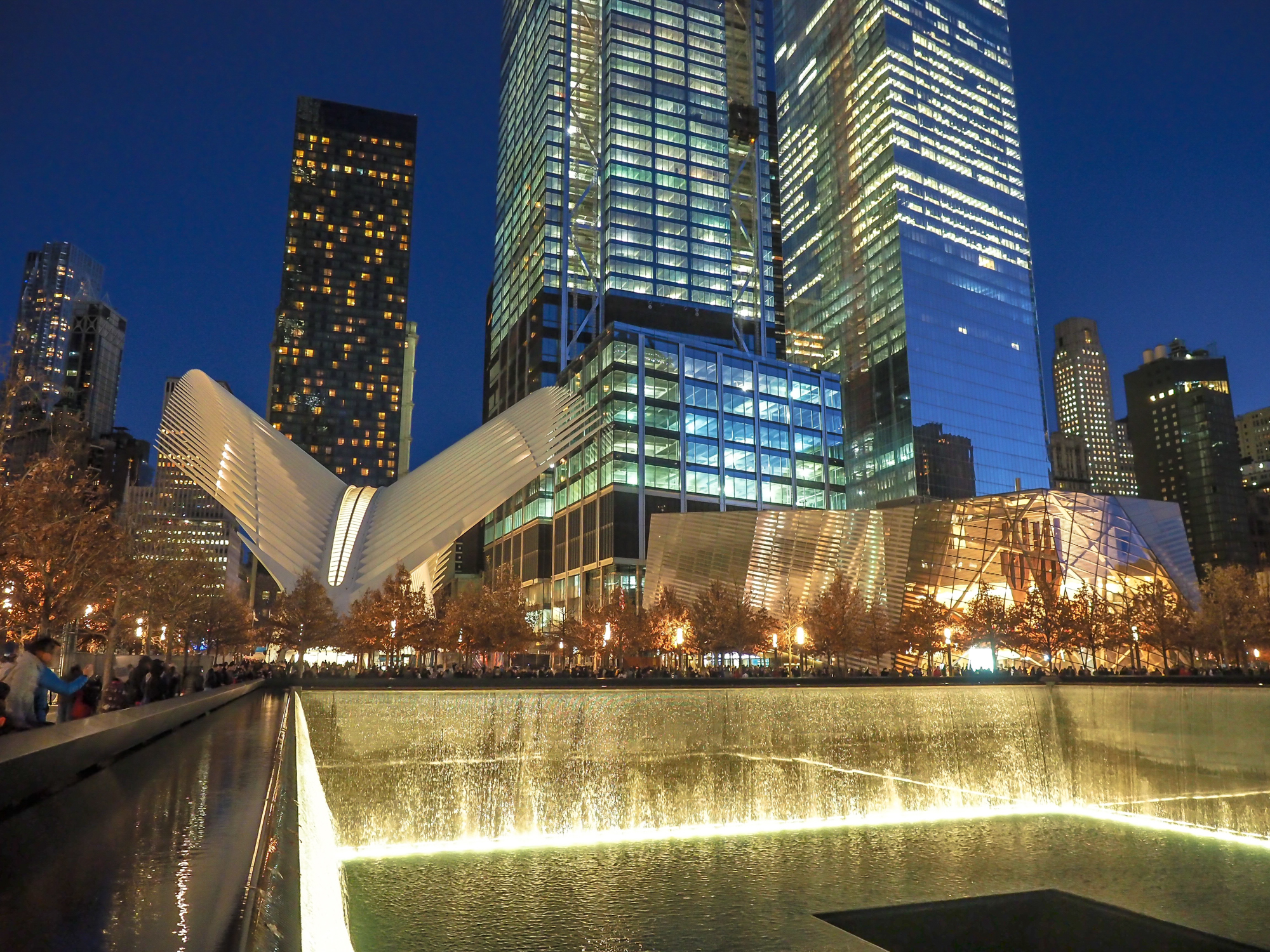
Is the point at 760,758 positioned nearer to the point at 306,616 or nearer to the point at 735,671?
the point at 735,671

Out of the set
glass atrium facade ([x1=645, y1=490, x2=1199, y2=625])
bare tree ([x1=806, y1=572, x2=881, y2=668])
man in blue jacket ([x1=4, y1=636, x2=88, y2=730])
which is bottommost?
man in blue jacket ([x1=4, y1=636, x2=88, y2=730])

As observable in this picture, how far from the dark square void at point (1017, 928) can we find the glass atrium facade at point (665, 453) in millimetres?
67398

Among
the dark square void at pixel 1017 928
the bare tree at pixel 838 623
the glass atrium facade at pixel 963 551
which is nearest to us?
the dark square void at pixel 1017 928

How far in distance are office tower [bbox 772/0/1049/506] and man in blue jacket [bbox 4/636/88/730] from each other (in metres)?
109

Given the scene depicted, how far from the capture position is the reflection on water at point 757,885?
13.8m

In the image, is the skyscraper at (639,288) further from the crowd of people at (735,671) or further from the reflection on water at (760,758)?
the reflection on water at (760,758)

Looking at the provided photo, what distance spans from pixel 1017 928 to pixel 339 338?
628ft

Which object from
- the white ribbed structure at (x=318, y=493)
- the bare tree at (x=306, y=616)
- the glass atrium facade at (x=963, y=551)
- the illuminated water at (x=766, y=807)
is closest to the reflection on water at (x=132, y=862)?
the illuminated water at (x=766, y=807)

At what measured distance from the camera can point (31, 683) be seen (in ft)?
28.7

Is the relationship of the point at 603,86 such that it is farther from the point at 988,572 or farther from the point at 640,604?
the point at 988,572

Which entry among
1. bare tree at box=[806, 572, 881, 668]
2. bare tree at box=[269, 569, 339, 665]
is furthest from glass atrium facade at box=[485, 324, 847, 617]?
bare tree at box=[269, 569, 339, 665]

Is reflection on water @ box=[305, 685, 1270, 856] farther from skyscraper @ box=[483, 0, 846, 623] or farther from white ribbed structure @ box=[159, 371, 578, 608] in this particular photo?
skyscraper @ box=[483, 0, 846, 623]

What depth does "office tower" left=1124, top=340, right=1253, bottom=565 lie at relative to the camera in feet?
552

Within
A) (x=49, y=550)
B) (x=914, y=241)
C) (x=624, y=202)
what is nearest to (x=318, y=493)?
(x=49, y=550)
